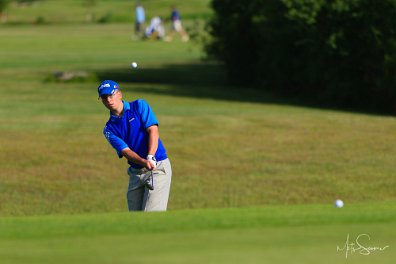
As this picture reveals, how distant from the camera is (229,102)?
28.2 metres

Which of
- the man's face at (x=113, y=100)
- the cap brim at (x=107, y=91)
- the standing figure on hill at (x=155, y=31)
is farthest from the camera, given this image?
the standing figure on hill at (x=155, y=31)

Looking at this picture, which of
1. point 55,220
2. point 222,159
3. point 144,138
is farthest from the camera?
point 222,159

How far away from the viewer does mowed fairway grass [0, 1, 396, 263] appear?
7516 millimetres

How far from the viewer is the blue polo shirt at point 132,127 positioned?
35.0 ft

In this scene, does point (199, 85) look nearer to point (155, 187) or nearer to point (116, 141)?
point (155, 187)

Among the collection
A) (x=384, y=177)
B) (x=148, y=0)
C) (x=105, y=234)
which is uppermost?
(x=148, y=0)

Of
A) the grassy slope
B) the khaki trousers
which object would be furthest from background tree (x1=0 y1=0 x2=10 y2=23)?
the khaki trousers

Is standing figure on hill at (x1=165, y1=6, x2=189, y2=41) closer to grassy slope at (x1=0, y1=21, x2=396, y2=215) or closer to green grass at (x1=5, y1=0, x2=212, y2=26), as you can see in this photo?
green grass at (x1=5, y1=0, x2=212, y2=26)

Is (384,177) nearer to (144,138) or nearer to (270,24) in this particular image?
(144,138)

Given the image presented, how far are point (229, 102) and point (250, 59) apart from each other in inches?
202

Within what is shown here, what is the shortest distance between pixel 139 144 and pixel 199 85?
22.6 m

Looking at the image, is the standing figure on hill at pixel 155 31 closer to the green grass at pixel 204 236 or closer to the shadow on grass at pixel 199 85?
the shadow on grass at pixel 199 85

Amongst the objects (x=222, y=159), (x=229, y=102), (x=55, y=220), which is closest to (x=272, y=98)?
(x=229, y=102)

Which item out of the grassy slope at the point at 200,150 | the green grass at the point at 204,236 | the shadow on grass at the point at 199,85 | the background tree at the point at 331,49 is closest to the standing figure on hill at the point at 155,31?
the shadow on grass at the point at 199,85
